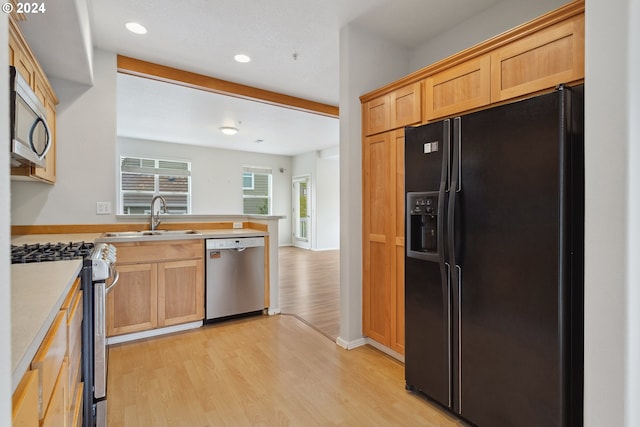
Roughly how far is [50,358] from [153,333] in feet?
7.74

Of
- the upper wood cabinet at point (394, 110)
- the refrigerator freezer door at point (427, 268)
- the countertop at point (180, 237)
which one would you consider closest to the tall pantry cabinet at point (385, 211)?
the upper wood cabinet at point (394, 110)

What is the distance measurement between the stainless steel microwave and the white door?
7.07m

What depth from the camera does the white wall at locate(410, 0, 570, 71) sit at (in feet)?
7.34

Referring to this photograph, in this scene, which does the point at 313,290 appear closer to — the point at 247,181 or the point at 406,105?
the point at 406,105

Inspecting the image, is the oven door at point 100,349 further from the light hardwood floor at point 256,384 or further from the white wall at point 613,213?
the white wall at point 613,213

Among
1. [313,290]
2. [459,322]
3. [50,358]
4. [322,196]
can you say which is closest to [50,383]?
[50,358]

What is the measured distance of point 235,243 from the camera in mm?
3268

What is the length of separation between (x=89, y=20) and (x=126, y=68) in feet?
2.32

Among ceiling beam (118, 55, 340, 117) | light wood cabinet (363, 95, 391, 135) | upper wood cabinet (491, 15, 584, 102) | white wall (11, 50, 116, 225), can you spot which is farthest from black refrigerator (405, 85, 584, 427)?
Result: white wall (11, 50, 116, 225)

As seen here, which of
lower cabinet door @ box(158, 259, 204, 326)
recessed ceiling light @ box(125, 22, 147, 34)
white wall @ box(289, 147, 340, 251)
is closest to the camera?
recessed ceiling light @ box(125, 22, 147, 34)

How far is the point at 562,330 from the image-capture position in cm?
133

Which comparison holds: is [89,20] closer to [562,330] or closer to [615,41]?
[615,41]

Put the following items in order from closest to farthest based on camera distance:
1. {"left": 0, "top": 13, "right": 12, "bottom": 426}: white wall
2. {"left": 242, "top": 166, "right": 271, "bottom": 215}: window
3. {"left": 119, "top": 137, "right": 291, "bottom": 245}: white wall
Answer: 1. {"left": 0, "top": 13, "right": 12, "bottom": 426}: white wall
2. {"left": 119, "top": 137, "right": 291, "bottom": 245}: white wall
3. {"left": 242, "top": 166, "right": 271, "bottom": 215}: window

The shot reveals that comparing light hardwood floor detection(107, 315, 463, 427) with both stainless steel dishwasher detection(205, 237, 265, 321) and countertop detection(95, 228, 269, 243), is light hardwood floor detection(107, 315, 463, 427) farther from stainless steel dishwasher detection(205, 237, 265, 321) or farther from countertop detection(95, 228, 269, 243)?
countertop detection(95, 228, 269, 243)
